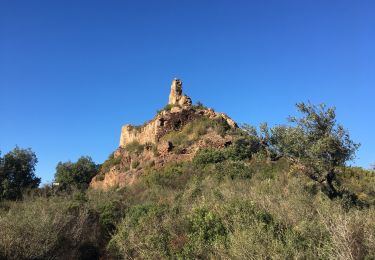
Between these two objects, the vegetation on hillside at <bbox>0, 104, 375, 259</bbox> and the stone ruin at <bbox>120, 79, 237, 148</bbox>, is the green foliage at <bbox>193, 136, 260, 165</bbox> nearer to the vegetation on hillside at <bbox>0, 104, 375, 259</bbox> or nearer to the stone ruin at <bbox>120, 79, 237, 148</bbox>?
the vegetation on hillside at <bbox>0, 104, 375, 259</bbox>

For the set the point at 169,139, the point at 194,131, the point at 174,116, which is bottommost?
the point at 169,139

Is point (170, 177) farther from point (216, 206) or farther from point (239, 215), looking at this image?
point (239, 215)

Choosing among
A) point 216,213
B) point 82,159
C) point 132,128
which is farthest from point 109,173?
point 216,213

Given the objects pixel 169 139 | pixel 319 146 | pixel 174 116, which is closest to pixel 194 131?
pixel 169 139

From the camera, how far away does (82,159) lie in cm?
6056

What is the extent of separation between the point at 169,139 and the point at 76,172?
2218 centimetres

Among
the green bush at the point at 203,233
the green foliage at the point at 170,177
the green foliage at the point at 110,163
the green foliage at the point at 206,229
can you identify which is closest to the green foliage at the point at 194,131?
the green foliage at the point at 170,177

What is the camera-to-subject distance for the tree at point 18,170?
45.4 meters

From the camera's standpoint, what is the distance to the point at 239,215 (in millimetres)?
13000

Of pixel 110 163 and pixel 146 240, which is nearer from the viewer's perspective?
pixel 146 240

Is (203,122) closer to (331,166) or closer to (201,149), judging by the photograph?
(201,149)

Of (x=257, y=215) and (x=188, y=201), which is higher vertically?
(x=188, y=201)

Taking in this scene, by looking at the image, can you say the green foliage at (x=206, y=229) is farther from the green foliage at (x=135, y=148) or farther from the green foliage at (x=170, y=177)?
the green foliage at (x=135, y=148)

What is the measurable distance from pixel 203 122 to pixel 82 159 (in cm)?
2637
